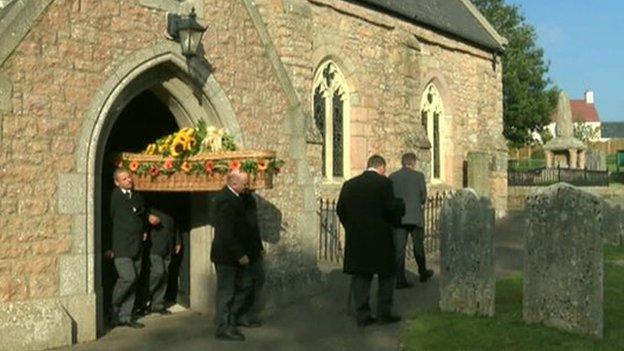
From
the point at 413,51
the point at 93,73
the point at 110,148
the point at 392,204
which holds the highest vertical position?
the point at 413,51

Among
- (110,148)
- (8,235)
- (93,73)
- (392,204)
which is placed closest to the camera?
(8,235)

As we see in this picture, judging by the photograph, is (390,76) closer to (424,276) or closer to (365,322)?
(424,276)

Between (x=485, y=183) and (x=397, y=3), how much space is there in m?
6.40

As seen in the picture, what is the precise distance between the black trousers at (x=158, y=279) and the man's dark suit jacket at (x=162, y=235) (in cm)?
8

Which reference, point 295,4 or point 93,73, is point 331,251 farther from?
point 93,73

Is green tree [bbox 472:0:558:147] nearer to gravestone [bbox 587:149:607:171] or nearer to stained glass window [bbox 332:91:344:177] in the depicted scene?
gravestone [bbox 587:149:607:171]

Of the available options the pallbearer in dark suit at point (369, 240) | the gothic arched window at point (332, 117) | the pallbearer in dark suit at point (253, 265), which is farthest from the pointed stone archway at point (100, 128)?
the gothic arched window at point (332, 117)

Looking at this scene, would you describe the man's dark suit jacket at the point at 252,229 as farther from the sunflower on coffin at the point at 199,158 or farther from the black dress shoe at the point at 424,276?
the black dress shoe at the point at 424,276

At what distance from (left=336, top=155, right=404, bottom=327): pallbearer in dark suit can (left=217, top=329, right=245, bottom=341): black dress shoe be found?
1462 millimetres

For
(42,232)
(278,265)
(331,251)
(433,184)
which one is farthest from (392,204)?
(433,184)

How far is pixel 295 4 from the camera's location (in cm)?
1543

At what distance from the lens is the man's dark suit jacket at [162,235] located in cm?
1009

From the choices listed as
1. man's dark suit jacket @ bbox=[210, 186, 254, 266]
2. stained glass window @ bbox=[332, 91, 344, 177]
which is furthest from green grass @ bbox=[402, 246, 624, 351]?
stained glass window @ bbox=[332, 91, 344, 177]

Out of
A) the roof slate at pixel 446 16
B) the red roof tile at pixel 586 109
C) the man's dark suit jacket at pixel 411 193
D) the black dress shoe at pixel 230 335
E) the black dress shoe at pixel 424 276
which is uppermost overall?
the red roof tile at pixel 586 109
